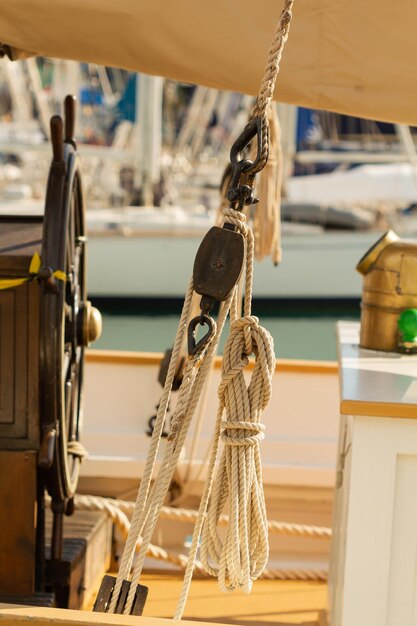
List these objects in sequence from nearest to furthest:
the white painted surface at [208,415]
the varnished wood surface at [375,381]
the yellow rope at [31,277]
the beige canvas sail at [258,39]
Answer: the varnished wood surface at [375,381] < the beige canvas sail at [258,39] < the yellow rope at [31,277] < the white painted surface at [208,415]

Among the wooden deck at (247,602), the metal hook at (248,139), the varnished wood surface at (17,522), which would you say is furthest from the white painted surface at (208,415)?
the metal hook at (248,139)

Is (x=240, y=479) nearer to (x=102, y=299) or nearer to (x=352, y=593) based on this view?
(x=352, y=593)

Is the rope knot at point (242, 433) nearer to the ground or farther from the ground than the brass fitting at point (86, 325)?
nearer to the ground

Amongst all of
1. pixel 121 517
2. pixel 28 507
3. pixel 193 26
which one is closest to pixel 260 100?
pixel 193 26

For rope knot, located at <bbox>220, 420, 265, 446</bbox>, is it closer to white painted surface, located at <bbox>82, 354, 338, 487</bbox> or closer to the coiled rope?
the coiled rope

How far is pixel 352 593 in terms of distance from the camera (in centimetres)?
210

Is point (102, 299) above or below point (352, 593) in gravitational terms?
above

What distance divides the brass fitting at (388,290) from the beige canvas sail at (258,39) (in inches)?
18.3

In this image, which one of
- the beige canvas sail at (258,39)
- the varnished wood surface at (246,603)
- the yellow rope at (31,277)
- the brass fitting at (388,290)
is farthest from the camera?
the varnished wood surface at (246,603)

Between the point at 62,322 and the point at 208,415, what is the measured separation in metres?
1.84

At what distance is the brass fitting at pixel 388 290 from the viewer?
2.72 metres

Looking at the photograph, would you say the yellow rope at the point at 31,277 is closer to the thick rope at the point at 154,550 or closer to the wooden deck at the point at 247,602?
the thick rope at the point at 154,550

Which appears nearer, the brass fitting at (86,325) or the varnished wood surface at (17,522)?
the varnished wood surface at (17,522)

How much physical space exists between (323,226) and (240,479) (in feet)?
52.9
